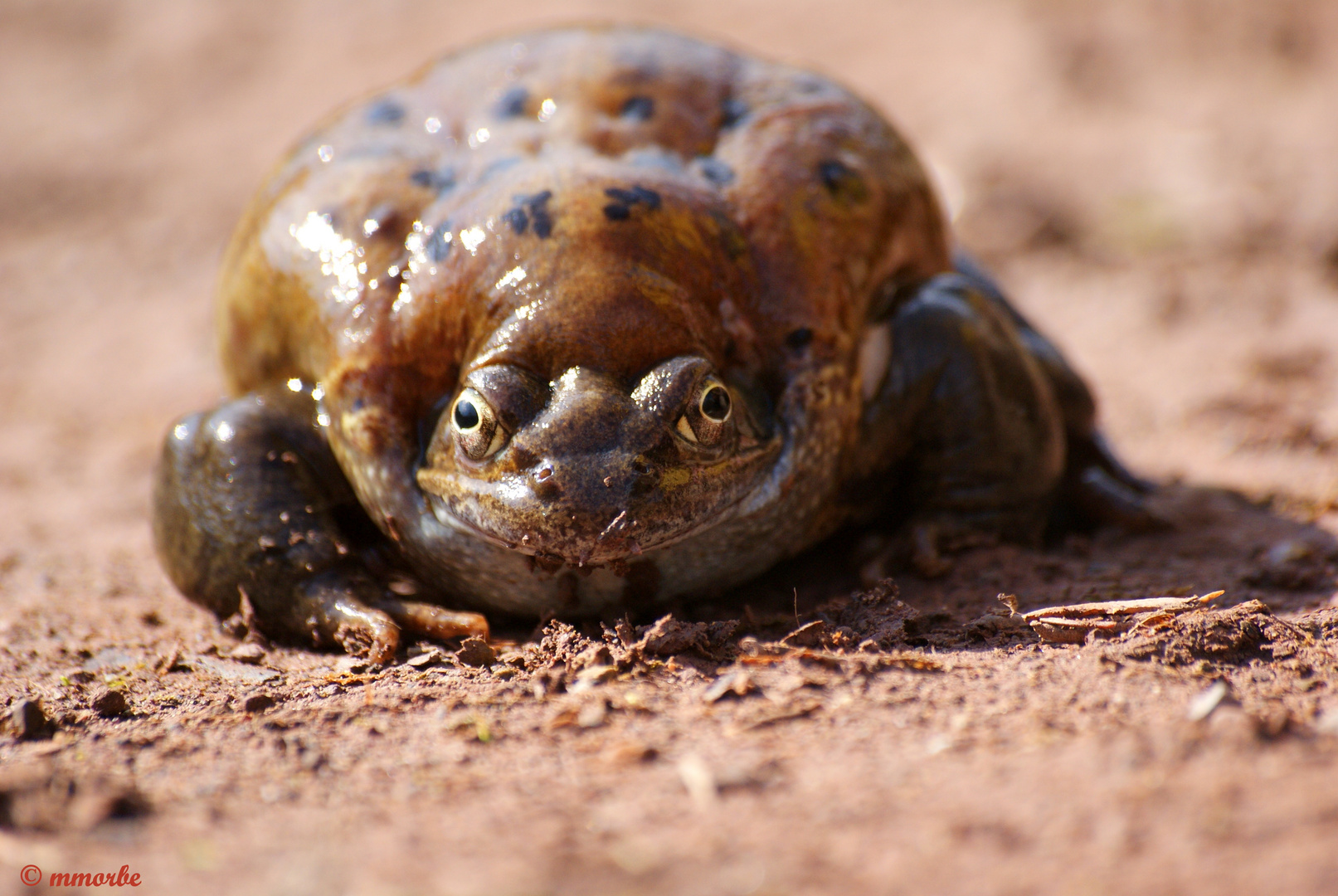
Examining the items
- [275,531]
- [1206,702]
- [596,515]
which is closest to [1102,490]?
[1206,702]

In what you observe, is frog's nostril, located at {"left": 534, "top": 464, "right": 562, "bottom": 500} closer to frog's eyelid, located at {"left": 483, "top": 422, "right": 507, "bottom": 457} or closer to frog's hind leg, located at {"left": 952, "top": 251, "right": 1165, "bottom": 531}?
frog's eyelid, located at {"left": 483, "top": 422, "right": 507, "bottom": 457}

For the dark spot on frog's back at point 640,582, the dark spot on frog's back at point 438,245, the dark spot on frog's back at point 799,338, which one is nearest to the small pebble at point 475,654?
the dark spot on frog's back at point 640,582

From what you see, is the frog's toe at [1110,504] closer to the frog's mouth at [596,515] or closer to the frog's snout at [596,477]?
the frog's mouth at [596,515]

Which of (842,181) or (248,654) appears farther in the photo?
(842,181)

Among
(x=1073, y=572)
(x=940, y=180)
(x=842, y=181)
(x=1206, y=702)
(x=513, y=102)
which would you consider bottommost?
(x=1073, y=572)

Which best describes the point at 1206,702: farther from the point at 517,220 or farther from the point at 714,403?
the point at 517,220

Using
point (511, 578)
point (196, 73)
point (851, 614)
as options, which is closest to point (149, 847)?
point (511, 578)
